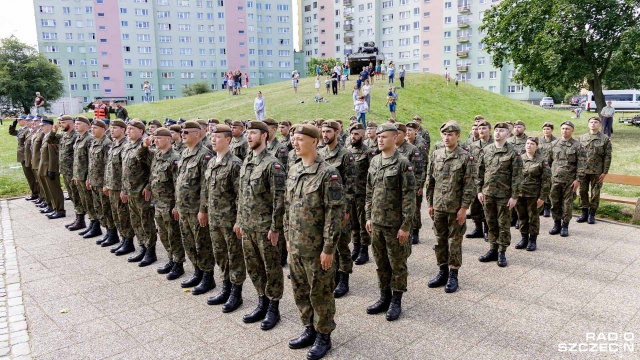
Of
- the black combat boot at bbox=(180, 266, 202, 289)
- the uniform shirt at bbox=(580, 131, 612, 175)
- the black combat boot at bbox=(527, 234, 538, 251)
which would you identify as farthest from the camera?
the uniform shirt at bbox=(580, 131, 612, 175)

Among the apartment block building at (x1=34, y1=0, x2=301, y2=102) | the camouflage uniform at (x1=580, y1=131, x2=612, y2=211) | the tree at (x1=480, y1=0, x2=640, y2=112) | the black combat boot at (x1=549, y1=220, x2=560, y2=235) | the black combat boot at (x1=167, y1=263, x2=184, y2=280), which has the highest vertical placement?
the apartment block building at (x1=34, y1=0, x2=301, y2=102)

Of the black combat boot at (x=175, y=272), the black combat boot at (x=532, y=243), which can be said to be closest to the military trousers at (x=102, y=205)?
the black combat boot at (x=175, y=272)

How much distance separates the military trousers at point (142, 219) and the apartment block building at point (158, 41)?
223ft

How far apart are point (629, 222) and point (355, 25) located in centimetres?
7217

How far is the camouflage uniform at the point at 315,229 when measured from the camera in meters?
4.26

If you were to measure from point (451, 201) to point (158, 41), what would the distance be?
72.7 metres

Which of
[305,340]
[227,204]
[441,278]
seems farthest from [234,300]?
[441,278]

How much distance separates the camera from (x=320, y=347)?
14.6ft

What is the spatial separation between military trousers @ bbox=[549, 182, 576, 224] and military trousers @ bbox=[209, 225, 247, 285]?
21.8 feet

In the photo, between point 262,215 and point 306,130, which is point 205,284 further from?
point 306,130

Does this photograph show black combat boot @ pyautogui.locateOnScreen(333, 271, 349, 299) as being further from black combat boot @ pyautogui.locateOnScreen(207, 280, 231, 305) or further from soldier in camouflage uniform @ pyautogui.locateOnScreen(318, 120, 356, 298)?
black combat boot @ pyautogui.locateOnScreen(207, 280, 231, 305)

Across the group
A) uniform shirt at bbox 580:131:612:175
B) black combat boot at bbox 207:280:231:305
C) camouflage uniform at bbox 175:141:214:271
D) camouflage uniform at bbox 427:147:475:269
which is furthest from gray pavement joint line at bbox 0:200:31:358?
uniform shirt at bbox 580:131:612:175

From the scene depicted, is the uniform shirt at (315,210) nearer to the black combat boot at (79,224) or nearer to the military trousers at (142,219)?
the military trousers at (142,219)

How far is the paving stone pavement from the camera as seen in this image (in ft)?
15.1
